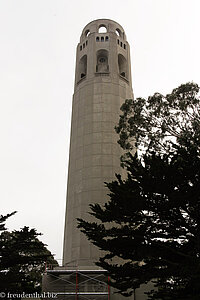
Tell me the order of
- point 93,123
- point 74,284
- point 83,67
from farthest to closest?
point 83,67 < point 93,123 < point 74,284

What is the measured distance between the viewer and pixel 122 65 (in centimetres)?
3788

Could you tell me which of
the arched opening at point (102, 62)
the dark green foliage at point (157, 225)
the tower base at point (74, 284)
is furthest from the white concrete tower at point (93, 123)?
the dark green foliage at point (157, 225)

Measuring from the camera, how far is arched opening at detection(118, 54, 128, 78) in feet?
122

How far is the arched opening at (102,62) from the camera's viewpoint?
3631cm

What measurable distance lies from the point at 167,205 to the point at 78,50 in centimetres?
3190

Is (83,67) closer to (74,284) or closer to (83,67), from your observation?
(83,67)

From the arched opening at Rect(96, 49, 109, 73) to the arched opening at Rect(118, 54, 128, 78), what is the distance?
5.94 feet

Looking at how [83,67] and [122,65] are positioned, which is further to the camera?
[122,65]

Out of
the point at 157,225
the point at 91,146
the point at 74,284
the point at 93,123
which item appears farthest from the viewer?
the point at 93,123

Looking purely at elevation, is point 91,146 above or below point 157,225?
above

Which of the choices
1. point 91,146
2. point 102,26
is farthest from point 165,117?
point 102,26

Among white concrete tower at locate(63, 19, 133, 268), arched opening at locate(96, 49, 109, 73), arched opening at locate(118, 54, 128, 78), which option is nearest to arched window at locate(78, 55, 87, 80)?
white concrete tower at locate(63, 19, 133, 268)

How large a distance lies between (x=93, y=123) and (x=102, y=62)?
1082 cm

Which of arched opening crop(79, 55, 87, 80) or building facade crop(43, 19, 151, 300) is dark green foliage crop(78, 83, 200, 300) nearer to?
building facade crop(43, 19, 151, 300)
